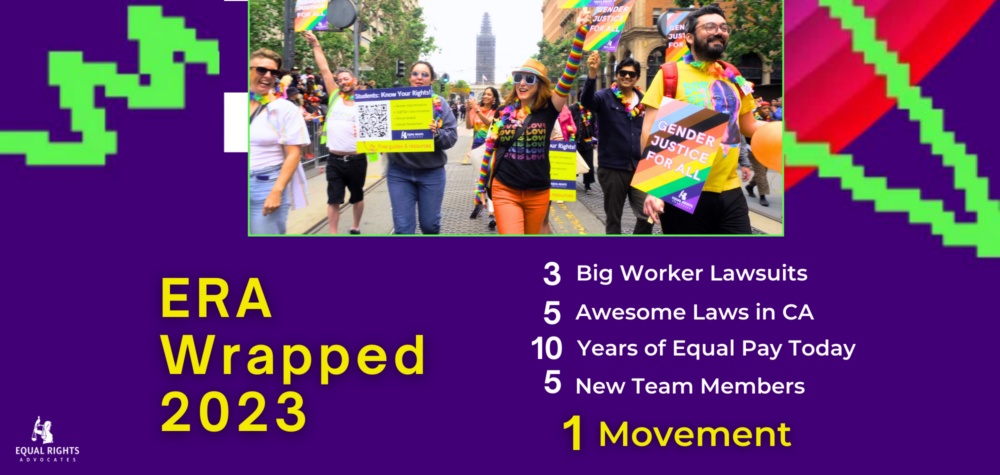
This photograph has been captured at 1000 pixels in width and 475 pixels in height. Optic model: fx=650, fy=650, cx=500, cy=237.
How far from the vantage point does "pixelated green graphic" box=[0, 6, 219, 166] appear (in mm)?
2277

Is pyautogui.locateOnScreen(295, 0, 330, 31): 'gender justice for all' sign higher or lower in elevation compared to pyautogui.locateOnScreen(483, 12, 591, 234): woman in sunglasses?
higher

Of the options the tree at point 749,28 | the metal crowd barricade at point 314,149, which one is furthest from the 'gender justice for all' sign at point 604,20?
the metal crowd barricade at point 314,149

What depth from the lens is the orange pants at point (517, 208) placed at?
13.7ft

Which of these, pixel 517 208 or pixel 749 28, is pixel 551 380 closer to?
pixel 517 208

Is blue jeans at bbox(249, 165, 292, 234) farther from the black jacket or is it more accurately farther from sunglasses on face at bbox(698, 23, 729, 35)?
the black jacket

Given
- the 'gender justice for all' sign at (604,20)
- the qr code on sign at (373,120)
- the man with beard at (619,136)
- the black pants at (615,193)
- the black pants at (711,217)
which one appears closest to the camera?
the black pants at (711,217)

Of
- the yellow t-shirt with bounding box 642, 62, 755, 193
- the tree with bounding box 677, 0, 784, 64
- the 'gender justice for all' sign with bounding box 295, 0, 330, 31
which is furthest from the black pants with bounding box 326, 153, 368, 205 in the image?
the yellow t-shirt with bounding box 642, 62, 755, 193

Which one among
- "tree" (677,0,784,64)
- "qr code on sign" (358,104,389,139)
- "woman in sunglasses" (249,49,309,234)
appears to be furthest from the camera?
"tree" (677,0,784,64)

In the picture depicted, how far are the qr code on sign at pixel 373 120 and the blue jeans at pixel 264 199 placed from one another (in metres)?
0.77

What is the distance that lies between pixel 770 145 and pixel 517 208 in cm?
200

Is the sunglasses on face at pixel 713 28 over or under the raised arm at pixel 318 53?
under

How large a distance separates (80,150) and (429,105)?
2.28 metres

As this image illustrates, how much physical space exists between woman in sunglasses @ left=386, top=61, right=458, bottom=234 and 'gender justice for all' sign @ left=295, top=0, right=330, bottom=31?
101 cm

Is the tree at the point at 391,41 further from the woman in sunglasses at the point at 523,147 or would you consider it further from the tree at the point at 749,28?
the woman in sunglasses at the point at 523,147
